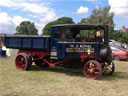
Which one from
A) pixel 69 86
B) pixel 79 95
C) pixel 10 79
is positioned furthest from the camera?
pixel 10 79

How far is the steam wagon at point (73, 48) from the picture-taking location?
632 cm

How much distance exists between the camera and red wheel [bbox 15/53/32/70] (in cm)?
768

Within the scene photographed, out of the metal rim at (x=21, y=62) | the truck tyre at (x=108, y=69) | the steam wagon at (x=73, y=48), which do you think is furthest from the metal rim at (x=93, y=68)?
the metal rim at (x=21, y=62)

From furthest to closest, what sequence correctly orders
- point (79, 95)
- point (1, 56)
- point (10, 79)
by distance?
point (1, 56) → point (10, 79) → point (79, 95)

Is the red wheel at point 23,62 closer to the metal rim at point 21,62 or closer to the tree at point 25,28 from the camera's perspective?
the metal rim at point 21,62

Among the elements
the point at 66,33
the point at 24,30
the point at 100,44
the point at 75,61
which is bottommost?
the point at 75,61

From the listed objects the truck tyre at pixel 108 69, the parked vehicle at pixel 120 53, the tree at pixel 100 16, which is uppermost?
the tree at pixel 100 16

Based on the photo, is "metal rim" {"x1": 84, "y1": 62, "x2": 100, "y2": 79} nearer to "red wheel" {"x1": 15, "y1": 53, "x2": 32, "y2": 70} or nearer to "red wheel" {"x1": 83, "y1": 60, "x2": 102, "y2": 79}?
"red wheel" {"x1": 83, "y1": 60, "x2": 102, "y2": 79}

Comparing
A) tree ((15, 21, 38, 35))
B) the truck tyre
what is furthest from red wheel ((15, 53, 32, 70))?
tree ((15, 21, 38, 35))

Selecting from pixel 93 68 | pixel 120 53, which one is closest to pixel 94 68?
pixel 93 68

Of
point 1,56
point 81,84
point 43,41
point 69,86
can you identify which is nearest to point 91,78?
point 81,84

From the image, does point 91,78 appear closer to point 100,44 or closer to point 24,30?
point 100,44

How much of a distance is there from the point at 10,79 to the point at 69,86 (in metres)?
2.27

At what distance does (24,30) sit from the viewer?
71.4 m
